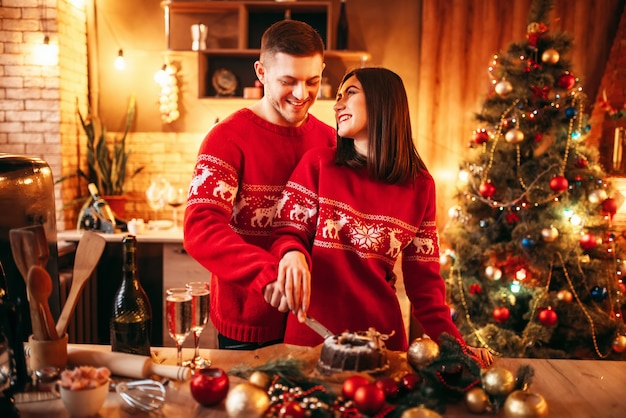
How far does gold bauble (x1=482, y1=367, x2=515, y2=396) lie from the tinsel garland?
3 cm

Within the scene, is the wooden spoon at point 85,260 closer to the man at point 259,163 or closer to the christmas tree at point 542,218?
the man at point 259,163

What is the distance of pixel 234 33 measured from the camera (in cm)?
438

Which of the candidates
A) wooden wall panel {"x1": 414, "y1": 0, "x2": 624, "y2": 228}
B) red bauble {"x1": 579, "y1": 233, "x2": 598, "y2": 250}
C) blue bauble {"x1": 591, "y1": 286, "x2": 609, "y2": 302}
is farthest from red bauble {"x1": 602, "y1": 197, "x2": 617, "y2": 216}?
wooden wall panel {"x1": 414, "y1": 0, "x2": 624, "y2": 228}

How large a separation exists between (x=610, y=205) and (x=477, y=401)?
103 inches

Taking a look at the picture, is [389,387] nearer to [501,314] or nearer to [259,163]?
[259,163]

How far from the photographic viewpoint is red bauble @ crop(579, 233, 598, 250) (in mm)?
3188

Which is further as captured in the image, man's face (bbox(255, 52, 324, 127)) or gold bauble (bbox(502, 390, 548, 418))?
man's face (bbox(255, 52, 324, 127))

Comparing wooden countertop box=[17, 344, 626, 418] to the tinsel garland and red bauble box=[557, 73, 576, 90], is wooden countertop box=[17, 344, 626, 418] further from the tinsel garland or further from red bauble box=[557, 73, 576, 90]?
red bauble box=[557, 73, 576, 90]

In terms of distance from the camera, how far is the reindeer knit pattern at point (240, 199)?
1515 mm

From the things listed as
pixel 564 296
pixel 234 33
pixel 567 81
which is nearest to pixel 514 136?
pixel 567 81

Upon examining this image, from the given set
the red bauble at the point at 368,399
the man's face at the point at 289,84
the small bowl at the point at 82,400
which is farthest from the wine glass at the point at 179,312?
the man's face at the point at 289,84

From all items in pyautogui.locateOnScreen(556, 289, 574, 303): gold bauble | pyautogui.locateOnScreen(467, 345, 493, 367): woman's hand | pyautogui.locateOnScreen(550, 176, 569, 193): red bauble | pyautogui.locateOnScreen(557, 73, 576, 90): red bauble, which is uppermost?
pyautogui.locateOnScreen(557, 73, 576, 90): red bauble

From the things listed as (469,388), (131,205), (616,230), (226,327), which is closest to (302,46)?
(226,327)

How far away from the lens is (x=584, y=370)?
4.37 feet
